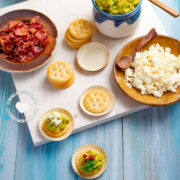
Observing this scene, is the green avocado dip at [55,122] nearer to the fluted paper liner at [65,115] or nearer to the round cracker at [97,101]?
the fluted paper liner at [65,115]

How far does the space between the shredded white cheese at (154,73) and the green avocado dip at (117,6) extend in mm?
368

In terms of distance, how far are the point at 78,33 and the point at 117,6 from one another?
400 millimetres

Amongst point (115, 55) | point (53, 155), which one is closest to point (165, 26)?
point (115, 55)

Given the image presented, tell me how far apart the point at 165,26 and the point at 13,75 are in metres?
1.43

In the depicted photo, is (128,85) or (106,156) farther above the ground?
(128,85)

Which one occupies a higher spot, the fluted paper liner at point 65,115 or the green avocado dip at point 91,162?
the fluted paper liner at point 65,115

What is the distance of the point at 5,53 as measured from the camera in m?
2.46

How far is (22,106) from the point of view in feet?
7.96

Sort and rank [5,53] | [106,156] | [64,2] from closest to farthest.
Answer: [106,156] → [5,53] → [64,2]

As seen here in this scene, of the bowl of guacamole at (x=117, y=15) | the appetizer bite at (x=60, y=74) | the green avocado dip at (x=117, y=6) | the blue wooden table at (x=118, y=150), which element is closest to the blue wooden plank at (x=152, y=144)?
the blue wooden table at (x=118, y=150)

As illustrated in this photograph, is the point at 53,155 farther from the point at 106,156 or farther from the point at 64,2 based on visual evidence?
the point at 64,2

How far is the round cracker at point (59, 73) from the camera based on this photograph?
92.5 inches

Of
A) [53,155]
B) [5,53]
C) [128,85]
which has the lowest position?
[53,155]

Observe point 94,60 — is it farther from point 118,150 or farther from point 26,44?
point 118,150
